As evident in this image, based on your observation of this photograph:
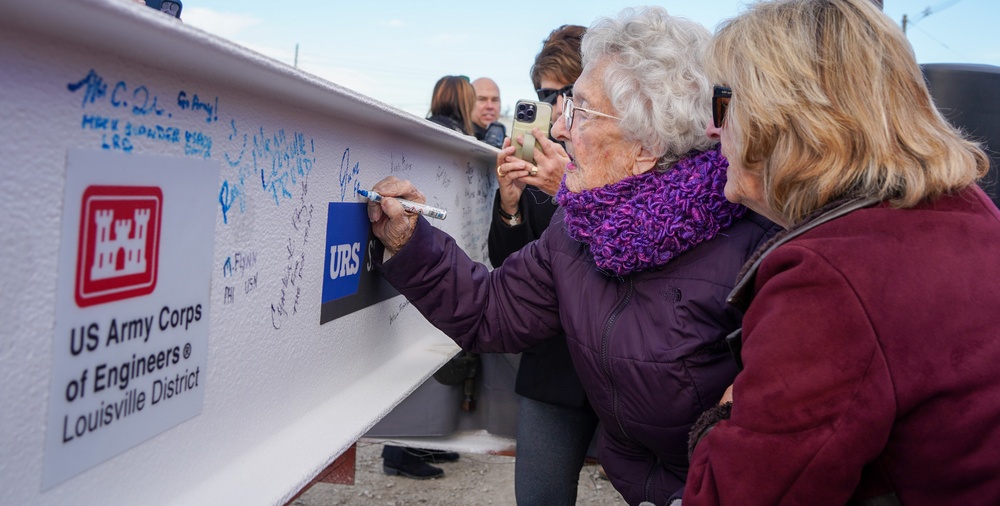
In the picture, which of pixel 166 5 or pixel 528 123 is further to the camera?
pixel 528 123

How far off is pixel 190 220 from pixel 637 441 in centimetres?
110

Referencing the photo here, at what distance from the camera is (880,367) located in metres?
1.02

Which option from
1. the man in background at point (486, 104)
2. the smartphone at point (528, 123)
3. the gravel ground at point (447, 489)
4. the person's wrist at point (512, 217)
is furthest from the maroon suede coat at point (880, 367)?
the man in background at point (486, 104)

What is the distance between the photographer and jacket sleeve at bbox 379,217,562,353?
1847 mm

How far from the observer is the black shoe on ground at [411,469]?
4.16 m

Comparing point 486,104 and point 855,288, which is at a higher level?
point 486,104

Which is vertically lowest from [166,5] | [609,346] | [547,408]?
[547,408]

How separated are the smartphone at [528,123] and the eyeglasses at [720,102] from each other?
37.4 inches

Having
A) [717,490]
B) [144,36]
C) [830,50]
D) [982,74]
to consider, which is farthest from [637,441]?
[982,74]

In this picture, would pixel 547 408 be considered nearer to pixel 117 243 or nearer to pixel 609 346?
pixel 609 346

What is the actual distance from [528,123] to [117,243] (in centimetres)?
163

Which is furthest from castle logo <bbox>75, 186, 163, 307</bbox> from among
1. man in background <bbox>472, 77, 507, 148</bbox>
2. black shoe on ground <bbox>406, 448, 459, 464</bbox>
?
man in background <bbox>472, 77, 507, 148</bbox>

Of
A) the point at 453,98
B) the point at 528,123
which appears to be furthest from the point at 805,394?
the point at 453,98

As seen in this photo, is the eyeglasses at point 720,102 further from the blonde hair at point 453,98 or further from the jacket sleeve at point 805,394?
the blonde hair at point 453,98
